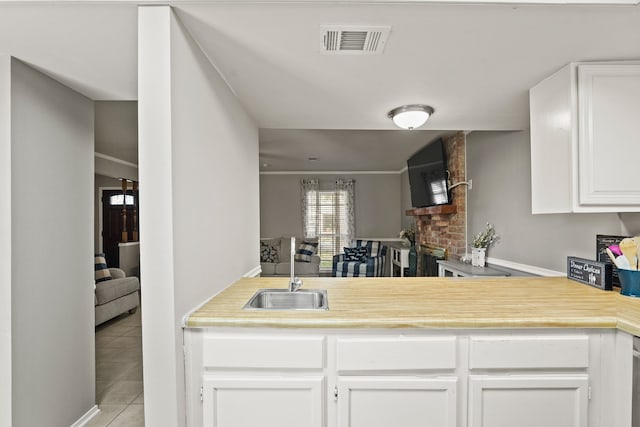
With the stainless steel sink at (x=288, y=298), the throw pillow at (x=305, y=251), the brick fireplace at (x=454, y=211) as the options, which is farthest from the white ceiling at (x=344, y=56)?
the throw pillow at (x=305, y=251)

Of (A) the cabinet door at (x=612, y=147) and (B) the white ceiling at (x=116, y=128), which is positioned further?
(B) the white ceiling at (x=116, y=128)

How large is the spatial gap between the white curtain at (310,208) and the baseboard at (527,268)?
4930 millimetres

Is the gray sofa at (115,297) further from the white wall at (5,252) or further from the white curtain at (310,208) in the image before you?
the white curtain at (310,208)

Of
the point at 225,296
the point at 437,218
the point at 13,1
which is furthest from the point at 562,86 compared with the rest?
the point at 437,218

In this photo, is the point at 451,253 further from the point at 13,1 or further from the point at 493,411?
the point at 13,1

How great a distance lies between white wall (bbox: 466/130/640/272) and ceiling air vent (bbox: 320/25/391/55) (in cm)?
124

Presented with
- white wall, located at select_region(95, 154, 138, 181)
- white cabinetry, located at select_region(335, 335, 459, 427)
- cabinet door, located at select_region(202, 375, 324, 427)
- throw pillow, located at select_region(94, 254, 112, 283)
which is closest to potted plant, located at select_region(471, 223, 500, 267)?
white cabinetry, located at select_region(335, 335, 459, 427)

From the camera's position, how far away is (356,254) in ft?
21.5

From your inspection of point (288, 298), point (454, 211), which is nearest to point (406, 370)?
point (288, 298)

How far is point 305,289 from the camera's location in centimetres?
201

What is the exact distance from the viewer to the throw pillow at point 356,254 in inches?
256

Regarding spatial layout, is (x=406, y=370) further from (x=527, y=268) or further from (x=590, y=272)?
(x=527, y=268)

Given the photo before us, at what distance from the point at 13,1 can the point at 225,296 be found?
4.77 ft

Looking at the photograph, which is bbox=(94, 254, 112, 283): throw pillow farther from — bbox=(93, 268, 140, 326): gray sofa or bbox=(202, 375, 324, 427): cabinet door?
bbox=(202, 375, 324, 427): cabinet door
